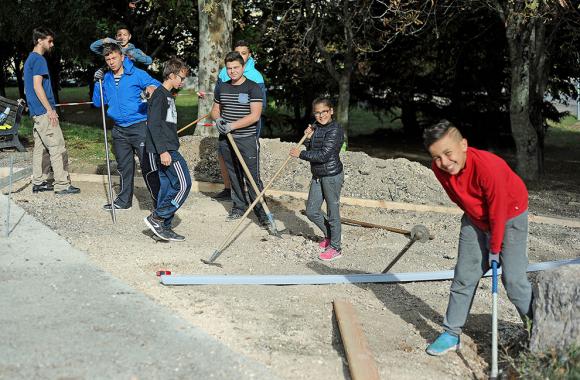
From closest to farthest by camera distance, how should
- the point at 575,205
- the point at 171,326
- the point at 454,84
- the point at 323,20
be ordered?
the point at 171,326
the point at 575,205
the point at 323,20
the point at 454,84

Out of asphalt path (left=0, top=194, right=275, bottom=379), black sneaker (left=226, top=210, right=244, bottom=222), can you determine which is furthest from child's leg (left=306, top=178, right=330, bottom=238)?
asphalt path (left=0, top=194, right=275, bottom=379)

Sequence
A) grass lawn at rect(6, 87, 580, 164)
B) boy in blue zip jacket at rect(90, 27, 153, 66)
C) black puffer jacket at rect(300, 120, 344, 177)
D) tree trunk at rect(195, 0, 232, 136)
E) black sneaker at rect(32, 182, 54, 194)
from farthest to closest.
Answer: grass lawn at rect(6, 87, 580, 164), tree trunk at rect(195, 0, 232, 136), black sneaker at rect(32, 182, 54, 194), boy in blue zip jacket at rect(90, 27, 153, 66), black puffer jacket at rect(300, 120, 344, 177)

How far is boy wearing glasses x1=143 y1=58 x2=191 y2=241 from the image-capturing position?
717 centimetres

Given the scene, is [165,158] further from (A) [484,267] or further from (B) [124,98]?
(A) [484,267]

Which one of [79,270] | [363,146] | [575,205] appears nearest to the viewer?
[79,270]

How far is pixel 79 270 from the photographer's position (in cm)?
630

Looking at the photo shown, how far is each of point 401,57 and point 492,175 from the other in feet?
43.3

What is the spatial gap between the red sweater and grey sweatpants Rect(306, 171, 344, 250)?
2235 mm

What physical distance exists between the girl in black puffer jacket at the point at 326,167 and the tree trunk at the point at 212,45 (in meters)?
6.11

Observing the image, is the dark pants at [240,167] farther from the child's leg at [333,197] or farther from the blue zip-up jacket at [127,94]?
the child's leg at [333,197]

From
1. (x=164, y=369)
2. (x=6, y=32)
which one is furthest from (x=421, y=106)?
(x=164, y=369)

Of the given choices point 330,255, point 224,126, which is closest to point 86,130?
point 224,126

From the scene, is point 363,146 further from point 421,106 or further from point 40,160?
point 40,160

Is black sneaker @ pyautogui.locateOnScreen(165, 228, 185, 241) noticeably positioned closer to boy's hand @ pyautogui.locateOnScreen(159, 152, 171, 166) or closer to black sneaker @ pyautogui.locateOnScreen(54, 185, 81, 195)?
boy's hand @ pyautogui.locateOnScreen(159, 152, 171, 166)
